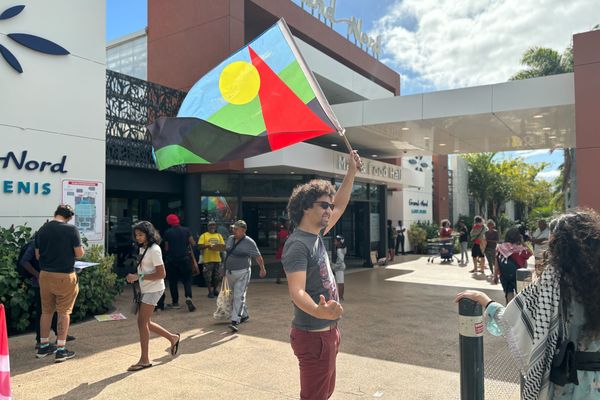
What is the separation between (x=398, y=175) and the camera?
17250 millimetres

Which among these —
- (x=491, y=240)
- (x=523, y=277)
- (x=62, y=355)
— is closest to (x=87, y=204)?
(x=62, y=355)

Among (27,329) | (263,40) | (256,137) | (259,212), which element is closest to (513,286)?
(256,137)

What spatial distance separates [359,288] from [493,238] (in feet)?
14.0

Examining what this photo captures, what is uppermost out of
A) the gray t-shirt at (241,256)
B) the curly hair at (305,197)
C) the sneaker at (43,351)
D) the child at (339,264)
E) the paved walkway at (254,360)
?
the curly hair at (305,197)

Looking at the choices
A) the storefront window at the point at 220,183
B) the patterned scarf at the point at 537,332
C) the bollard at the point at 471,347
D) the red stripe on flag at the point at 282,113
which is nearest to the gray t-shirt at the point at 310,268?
the bollard at the point at 471,347

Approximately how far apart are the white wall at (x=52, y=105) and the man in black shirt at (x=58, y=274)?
227 cm

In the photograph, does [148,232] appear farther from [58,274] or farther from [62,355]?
[62,355]

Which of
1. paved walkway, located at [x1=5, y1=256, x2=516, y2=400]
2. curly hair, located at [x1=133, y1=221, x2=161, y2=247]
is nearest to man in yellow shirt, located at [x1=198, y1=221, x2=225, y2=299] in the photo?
paved walkway, located at [x1=5, y1=256, x2=516, y2=400]

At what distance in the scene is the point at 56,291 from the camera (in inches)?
218

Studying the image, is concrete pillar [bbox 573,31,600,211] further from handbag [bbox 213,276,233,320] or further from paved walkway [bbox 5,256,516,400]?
handbag [bbox 213,276,233,320]

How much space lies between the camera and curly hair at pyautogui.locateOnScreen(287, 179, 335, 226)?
2951 millimetres

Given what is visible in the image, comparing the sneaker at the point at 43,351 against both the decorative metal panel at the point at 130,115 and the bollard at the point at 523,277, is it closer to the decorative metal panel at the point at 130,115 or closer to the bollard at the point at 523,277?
the decorative metal panel at the point at 130,115

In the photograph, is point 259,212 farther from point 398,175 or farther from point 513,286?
point 513,286

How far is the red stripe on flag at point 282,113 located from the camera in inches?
180
